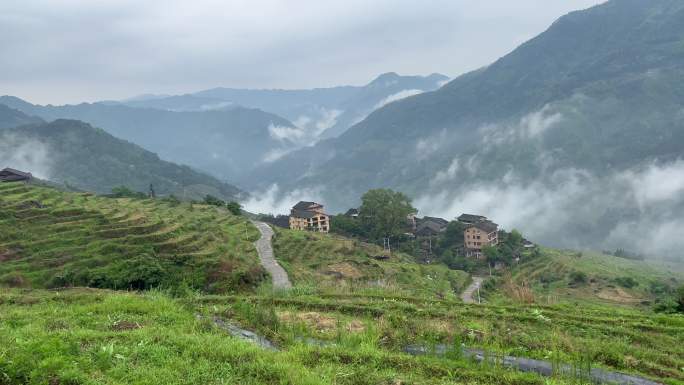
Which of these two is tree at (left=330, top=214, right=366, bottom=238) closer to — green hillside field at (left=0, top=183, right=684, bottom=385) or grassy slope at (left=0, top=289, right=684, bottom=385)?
→ green hillside field at (left=0, top=183, right=684, bottom=385)

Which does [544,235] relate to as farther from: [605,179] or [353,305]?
[353,305]

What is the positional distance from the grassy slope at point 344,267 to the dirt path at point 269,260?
733 millimetres

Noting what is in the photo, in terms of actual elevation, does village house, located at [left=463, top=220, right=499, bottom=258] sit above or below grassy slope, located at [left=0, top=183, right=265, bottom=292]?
below

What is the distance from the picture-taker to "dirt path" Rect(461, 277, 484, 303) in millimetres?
53131

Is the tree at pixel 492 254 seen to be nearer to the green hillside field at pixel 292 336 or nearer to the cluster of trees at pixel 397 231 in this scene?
the cluster of trees at pixel 397 231

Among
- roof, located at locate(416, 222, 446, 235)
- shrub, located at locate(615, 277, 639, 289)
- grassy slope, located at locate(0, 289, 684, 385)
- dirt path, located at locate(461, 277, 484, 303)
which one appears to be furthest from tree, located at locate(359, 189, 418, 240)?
grassy slope, located at locate(0, 289, 684, 385)

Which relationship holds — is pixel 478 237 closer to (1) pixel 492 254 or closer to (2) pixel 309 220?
(1) pixel 492 254

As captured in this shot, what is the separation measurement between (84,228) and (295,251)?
68.1 feet

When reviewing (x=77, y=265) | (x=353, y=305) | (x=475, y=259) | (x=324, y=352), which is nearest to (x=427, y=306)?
(x=353, y=305)

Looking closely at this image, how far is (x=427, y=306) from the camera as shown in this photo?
694 inches

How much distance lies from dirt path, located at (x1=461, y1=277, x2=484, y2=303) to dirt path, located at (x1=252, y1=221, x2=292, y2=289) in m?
21.3

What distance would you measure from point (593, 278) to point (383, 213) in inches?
1342

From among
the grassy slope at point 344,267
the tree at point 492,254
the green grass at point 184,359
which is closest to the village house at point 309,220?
the tree at point 492,254

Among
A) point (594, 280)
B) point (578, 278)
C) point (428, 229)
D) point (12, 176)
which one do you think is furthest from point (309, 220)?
point (594, 280)
